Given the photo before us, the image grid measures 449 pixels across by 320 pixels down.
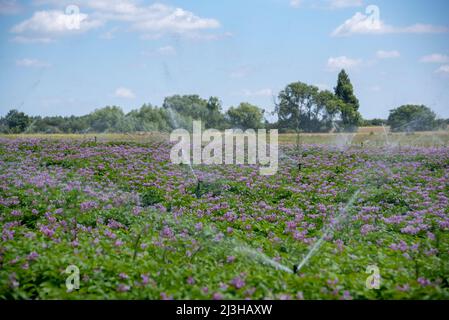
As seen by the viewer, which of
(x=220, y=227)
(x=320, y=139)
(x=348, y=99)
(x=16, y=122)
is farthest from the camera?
(x=348, y=99)

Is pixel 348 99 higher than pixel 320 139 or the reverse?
higher

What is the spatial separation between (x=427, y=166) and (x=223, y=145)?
32.6 ft

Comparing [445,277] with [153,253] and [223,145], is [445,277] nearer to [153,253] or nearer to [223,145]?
[153,253]

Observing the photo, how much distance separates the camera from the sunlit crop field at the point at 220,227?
247 inches

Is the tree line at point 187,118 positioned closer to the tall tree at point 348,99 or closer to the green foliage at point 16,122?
the green foliage at point 16,122

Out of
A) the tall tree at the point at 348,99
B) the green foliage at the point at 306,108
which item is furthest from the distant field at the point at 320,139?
the tall tree at the point at 348,99

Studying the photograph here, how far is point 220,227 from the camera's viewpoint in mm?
9844

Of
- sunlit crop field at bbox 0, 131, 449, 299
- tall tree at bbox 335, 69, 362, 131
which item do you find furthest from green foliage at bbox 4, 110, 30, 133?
tall tree at bbox 335, 69, 362, 131

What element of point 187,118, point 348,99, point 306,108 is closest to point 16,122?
point 187,118

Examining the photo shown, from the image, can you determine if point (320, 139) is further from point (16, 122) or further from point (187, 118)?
point (16, 122)

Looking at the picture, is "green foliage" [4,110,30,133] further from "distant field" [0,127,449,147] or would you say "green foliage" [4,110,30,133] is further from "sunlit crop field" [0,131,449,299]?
"sunlit crop field" [0,131,449,299]

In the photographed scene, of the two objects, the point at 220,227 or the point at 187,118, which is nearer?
the point at 220,227

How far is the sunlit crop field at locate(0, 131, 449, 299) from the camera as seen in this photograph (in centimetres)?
627
